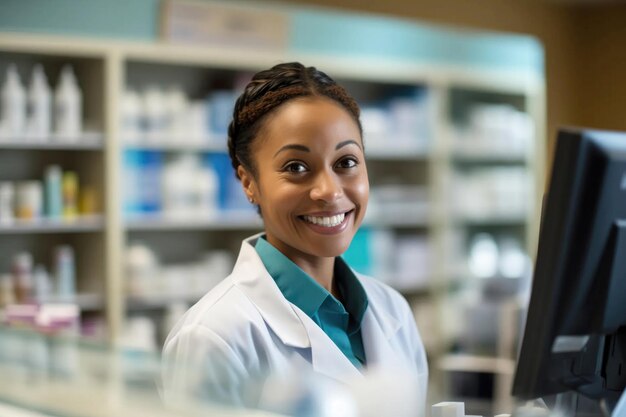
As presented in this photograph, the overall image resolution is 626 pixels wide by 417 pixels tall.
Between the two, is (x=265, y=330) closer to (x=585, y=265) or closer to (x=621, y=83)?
(x=585, y=265)

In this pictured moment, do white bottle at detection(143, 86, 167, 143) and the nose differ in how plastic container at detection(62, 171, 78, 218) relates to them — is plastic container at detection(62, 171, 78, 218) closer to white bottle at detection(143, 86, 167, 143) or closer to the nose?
white bottle at detection(143, 86, 167, 143)

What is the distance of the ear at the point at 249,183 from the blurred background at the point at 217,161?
1545 mm

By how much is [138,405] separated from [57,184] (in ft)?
Result: 10.9

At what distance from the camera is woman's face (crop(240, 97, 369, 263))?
4.83ft

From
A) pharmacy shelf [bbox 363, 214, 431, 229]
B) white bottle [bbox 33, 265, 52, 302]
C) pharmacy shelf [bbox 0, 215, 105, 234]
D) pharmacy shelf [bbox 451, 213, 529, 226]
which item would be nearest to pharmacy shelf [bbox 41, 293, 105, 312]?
white bottle [bbox 33, 265, 52, 302]

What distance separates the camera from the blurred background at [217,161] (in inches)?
166

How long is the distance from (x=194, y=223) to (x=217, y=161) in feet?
1.18

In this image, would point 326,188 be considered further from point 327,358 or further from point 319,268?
point 327,358

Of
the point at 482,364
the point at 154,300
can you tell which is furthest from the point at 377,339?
the point at 154,300

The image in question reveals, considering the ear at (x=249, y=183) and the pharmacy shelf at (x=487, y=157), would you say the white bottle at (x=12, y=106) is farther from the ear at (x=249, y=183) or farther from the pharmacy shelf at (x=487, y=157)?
the ear at (x=249, y=183)

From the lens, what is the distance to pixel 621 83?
7020 millimetres

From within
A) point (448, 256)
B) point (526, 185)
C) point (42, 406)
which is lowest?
point (448, 256)

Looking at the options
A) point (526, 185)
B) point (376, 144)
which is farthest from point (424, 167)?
point (526, 185)

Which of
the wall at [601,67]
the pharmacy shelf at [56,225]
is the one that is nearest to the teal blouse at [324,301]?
the pharmacy shelf at [56,225]
